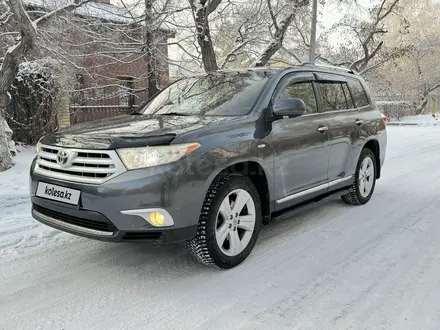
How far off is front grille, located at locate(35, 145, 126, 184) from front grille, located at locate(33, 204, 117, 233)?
0.30 meters

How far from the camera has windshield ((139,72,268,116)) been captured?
3.96m

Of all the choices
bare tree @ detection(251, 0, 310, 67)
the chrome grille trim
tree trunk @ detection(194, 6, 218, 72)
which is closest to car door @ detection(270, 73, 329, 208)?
the chrome grille trim

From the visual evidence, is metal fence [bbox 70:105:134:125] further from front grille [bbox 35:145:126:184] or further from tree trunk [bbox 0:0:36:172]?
front grille [bbox 35:145:126:184]

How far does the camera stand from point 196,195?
3143 millimetres

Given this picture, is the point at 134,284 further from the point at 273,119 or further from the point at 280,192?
the point at 273,119

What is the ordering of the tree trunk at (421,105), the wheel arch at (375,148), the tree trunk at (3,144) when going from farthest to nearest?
the tree trunk at (421,105), the tree trunk at (3,144), the wheel arch at (375,148)

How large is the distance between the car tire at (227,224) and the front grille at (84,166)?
2.53ft

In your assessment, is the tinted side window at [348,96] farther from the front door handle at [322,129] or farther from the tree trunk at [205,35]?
the tree trunk at [205,35]

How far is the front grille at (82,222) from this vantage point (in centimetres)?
310

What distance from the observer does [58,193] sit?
3287mm

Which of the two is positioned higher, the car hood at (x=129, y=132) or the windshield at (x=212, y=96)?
the windshield at (x=212, y=96)

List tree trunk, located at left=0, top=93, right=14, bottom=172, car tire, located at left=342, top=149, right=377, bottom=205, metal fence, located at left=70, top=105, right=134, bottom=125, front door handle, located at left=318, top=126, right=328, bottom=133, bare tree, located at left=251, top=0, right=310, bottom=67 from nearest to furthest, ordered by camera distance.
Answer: front door handle, located at left=318, top=126, right=328, bottom=133 → car tire, located at left=342, top=149, right=377, bottom=205 → tree trunk, located at left=0, top=93, right=14, bottom=172 → bare tree, located at left=251, top=0, right=310, bottom=67 → metal fence, located at left=70, top=105, right=134, bottom=125

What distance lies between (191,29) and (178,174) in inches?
384

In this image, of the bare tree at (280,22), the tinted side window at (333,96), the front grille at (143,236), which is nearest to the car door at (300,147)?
the tinted side window at (333,96)
